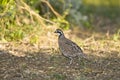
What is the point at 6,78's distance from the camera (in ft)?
30.9

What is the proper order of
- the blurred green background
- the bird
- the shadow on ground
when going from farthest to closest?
1. the blurred green background
2. the bird
3. the shadow on ground

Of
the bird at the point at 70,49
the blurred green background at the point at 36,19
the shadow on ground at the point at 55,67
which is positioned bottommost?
the shadow on ground at the point at 55,67

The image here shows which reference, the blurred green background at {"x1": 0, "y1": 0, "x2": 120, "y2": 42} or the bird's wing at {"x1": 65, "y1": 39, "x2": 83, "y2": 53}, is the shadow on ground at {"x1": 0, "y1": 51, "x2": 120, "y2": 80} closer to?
the bird's wing at {"x1": 65, "y1": 39, "x2": 83, "y2": 53}

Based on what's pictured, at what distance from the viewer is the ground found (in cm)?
957

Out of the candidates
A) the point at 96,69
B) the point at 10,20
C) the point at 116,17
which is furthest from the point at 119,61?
the point at 116,17

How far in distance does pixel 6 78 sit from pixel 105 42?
3.54 meters

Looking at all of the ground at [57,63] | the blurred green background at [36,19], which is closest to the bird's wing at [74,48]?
the ground at [57,63]

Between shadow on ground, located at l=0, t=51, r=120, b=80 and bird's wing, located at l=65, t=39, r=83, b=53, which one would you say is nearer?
shadow on ground, located at l=0, t=51, r=120, b=80

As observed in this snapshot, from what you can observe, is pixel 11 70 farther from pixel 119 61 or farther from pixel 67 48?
pixel 119 61

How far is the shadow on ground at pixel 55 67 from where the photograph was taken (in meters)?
9.52

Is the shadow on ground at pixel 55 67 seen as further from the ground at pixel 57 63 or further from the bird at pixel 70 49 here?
the bird at pixel 70 49

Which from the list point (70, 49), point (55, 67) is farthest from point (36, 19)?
point (55, 67)

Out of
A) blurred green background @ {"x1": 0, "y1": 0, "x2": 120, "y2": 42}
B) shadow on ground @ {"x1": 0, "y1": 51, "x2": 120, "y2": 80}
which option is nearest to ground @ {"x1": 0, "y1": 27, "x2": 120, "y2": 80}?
shadow on ground @ {"x1": 0, "y1": 51, "x2": 120, "y2": 80}

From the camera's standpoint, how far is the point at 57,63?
10438 mm
